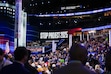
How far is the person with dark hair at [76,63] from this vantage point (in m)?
3.23

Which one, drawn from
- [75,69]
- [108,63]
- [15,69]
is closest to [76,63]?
[75,69]

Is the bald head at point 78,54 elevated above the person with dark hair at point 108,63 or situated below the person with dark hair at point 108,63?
above

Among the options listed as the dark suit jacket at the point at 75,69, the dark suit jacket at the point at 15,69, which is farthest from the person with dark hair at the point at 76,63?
the dark suit jacket at the point at 15,69

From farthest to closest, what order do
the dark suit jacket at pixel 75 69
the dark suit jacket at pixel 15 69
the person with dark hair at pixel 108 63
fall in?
the dark suit jacket at pixel 15 69 < the person with dark hair at pixel 108 63 < the dark suit jacket at pixel 75 69

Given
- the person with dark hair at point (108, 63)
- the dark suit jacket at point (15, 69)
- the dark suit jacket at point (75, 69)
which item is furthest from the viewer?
the dark suit jacket at point (15, 69)

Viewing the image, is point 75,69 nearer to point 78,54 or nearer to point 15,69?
point 78,54

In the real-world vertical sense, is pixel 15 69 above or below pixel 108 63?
below

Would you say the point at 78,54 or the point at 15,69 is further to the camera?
the point at 15,69

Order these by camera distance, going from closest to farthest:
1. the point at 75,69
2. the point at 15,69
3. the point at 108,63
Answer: the point at 75,69 < the point at 108,63 < the point at 15,69

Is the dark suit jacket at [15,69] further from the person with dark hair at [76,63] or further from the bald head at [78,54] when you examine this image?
the bald head at [78,54]

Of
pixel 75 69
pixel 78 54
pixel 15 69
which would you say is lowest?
pixel 15 69

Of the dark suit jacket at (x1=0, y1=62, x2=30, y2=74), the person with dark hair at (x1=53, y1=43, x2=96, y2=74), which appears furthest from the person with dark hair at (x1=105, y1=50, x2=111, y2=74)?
the dark suit jacket at (x1=0, y1=62, x2=30, y2=74)

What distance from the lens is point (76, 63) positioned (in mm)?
3250

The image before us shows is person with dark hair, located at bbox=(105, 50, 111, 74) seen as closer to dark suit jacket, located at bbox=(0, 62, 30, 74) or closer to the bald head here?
the bald head
